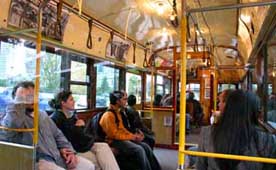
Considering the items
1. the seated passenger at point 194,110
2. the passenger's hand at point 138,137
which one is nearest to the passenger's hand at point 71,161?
the passenger's hand at point 138,137

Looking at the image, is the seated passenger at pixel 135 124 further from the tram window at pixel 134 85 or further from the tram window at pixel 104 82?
the tram window at pixel 134 85

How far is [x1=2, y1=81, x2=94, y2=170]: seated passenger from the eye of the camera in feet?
8.87

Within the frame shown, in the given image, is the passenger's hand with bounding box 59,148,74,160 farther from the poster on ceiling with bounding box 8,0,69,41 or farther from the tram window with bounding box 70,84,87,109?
the tram window with bounding box 70,84,87,109

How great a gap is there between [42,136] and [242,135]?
1.87m

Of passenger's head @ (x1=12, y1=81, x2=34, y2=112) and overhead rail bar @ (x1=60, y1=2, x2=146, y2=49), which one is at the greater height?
overhead rail bar @ (x1=60, y1=2, x2=146, y2=49)

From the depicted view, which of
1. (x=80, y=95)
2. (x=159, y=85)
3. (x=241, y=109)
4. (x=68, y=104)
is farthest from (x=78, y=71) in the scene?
(x=159, y=85)

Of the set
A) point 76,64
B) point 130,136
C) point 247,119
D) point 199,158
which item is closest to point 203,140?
point 199,158

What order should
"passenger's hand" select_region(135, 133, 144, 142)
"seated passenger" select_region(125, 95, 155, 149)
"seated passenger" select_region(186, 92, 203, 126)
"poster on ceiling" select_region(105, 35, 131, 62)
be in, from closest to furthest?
"passenger's hand" select_region(135, 133, 144, 142)
"seated passenger" select_region(125, 95, 155, 149)
"poster on ceiling" select_region(105, 35, 131, 62)
"seated passenger" select_region(186, 92, 203, 126)

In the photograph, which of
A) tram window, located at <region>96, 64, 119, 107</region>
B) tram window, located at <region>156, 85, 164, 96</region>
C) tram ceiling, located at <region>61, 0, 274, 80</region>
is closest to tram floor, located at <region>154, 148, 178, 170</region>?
tram window, located at <region>96, 64, 119, 107</region>

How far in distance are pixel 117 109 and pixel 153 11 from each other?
1.64 meters

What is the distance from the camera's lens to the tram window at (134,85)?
7.28 m

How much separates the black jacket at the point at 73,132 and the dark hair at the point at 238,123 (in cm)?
189

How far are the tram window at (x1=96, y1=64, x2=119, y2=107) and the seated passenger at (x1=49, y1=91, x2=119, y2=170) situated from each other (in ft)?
7.56

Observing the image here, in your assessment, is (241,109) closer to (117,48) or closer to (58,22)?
(58,22)
